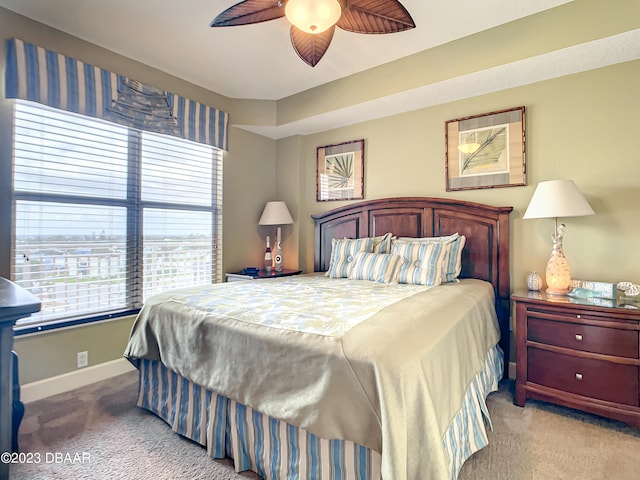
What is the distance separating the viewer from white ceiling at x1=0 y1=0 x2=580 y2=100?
87.2 inches

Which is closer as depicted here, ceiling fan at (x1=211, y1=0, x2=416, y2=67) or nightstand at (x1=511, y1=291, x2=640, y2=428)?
ceiling fan at (x1=211, y1=0, x2=416, y2=67)

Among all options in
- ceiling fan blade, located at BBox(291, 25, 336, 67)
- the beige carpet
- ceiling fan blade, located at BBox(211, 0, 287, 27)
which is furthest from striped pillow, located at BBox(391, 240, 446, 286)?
ceiling fan blade, located at BBox(211, 0, 287, 27)

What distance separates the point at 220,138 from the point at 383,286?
245 cm

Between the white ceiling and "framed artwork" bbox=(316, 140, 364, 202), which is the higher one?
the white ceiling

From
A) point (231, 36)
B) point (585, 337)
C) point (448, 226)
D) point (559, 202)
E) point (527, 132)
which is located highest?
point (231, 36)

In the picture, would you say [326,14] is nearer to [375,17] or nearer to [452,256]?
[375,17]

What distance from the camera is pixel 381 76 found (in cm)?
298

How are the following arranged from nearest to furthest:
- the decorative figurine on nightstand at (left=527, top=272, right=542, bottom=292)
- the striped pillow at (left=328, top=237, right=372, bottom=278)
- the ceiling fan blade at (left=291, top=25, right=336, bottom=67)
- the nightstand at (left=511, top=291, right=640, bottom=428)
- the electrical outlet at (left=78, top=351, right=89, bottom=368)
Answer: the nightstand at (left=511, top=291, right=640, bottom=428)
the ceiling fan blade at (left=291, top=25, right=336, bottom=67)
the decorative figurine on nightstand at (left=527, top=272, right=542, bottom=292)
the electrical outlet at (left=78, top=351, right=89, bottom=368)
the striped pillow at (left=328, top=237, right=372, bottom=278)

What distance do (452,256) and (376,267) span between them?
64cm

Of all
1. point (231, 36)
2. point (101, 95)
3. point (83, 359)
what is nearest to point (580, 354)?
point (231, 36)

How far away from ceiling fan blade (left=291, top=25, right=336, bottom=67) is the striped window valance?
1608 millimetres

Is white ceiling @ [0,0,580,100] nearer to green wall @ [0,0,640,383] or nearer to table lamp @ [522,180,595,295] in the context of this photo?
green wall @ [0,0,640,383]

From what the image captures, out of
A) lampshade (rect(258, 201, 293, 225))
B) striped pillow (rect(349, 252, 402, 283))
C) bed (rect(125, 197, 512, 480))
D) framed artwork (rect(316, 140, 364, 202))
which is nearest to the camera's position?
bed (rect(125, 197, 512, 480))

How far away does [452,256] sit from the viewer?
8.88 ft
